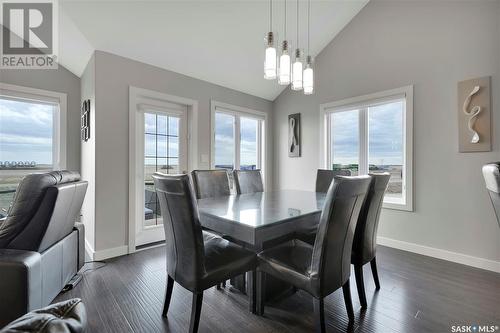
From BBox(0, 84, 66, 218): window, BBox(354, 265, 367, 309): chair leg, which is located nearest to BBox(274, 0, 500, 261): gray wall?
BBox(354, 265, 367, 309): chair leg

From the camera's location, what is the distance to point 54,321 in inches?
19.1

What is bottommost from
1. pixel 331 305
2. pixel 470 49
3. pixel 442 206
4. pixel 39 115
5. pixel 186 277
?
pixel 331 305

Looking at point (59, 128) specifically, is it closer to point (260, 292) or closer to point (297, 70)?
point (297, 70)

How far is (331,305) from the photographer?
188cm

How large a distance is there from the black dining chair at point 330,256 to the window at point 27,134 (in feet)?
12.6

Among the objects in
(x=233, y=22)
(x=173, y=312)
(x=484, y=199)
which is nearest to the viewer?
(x=173, y=312)

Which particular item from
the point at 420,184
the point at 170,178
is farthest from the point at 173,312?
the point at 420,184

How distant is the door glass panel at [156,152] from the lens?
3.29m

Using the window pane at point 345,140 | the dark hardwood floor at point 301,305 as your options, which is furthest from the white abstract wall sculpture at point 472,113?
the dark hardwood floor at point 301,305

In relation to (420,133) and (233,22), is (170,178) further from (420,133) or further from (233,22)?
(420,133)

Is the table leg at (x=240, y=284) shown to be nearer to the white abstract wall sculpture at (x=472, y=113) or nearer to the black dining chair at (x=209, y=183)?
the black dining chair at (x=209, y=183)

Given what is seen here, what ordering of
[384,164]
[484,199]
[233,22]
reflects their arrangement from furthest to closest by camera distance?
[384,164], [233,22], [484,199]

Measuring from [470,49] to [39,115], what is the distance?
567cm

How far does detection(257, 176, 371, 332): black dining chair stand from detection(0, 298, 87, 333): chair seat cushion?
1.14 metres
